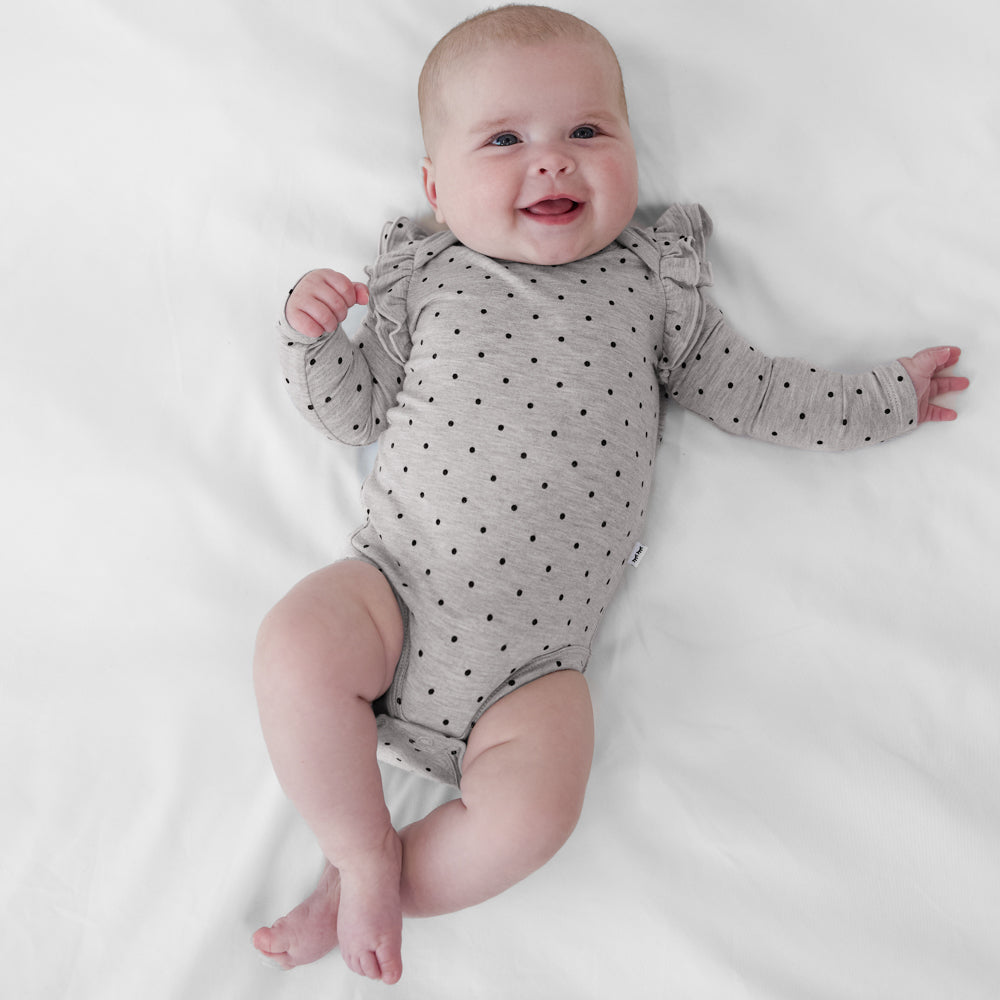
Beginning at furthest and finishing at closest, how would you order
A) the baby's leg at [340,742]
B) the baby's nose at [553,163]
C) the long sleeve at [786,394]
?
the long sleeve at [786,394]
the baby's nose at [553,163]
the baby's leg at [340,742]

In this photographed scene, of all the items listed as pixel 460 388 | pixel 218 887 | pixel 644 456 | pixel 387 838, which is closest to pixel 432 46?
pixel 460 388

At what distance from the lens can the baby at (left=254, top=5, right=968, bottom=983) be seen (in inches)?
44.4

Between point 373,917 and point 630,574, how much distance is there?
57cm

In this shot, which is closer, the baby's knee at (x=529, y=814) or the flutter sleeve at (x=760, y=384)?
the baby's knee at (x=529, y=814)

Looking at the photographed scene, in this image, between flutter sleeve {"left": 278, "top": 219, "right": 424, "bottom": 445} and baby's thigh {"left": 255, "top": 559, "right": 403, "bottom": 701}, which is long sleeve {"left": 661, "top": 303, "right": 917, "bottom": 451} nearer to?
flutter sleeve {"left": 278, "top": 219, "right": 424, "bottom": 445}

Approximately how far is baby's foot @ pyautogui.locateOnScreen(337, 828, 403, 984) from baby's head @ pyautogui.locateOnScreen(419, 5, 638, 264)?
2.64ft

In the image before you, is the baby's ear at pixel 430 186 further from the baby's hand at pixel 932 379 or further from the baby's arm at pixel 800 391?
the baby's hand at pixel 932 379

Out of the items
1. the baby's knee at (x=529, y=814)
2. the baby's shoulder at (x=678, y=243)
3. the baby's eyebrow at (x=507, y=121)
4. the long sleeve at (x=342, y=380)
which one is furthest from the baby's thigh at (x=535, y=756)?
the baby's eyebrow at (x=507, y=121)

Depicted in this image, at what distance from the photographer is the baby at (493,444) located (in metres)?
1.13

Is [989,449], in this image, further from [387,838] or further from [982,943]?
[387,838]

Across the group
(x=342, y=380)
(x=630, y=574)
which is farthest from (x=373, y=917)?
(x=342, y=380)

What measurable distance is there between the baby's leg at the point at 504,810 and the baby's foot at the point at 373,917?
0.04m

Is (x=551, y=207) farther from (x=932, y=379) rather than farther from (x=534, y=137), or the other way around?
(x=932, y=379)

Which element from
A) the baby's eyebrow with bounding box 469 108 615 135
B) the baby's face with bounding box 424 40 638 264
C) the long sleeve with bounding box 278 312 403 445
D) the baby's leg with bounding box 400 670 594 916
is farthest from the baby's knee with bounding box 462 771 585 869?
the baby's eyebrow with bounding box 469 108 615 135
